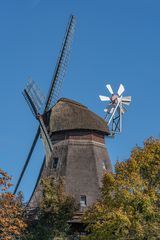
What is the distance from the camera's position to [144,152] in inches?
1076

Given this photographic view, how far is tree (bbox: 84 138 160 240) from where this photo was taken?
24.3 m

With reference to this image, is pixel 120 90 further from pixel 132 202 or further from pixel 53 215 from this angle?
pixel 132 202

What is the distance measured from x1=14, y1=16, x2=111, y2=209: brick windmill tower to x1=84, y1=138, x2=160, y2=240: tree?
18.6ft

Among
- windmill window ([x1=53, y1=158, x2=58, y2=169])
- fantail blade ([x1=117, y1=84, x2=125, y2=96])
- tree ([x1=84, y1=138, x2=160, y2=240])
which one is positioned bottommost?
tree ([x1=84, y1=138, x2=160, y2=240])

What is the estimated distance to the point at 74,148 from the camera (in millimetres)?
34719

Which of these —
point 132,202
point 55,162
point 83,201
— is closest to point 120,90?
point 55,162

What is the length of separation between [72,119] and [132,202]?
11230mm

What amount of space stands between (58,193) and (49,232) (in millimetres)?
2385

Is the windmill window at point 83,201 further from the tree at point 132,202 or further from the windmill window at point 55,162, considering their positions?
the tree at point 132,202

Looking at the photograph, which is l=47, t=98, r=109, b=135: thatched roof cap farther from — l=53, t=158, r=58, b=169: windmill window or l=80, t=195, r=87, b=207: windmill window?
l=80, t=195, r=87, b=207: windmill window

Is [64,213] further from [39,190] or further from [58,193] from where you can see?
[39,190]

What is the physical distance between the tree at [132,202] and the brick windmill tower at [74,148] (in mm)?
5677

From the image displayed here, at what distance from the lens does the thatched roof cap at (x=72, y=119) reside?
3483 cm

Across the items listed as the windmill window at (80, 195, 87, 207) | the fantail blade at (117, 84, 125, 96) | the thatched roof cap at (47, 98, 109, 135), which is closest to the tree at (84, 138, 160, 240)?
the windmill window at (80, 195, 87, 207)
